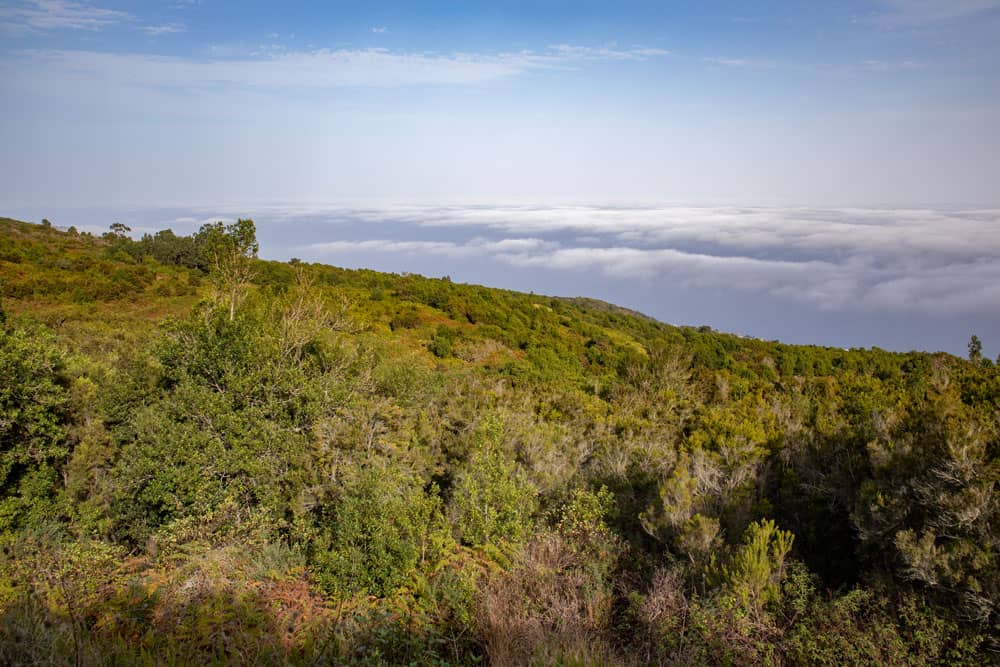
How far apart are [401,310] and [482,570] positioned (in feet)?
121

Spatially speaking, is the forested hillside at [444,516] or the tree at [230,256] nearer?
the forested hillside at [444,516]

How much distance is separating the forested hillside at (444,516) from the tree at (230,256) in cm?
9

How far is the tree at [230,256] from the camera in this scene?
52.4 feet

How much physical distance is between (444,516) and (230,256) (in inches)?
428

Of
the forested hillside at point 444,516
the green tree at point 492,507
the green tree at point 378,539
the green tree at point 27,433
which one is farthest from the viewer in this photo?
the green tree at point 27,433

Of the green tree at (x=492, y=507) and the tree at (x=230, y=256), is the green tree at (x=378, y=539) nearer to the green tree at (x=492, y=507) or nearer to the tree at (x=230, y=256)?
the green tree at (x=492, y=507)

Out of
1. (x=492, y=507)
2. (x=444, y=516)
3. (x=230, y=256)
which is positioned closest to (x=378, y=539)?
(x=444, y=516)

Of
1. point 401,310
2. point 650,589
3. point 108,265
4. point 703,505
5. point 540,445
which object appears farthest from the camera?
point 401,310

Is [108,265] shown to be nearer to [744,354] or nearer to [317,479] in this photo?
[317,479]

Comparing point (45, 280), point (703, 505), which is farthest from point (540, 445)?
point (45, 280)

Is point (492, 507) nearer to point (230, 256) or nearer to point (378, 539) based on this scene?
point (378, 539)

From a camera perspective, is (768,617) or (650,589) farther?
(650,589)

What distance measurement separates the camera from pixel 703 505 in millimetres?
9844

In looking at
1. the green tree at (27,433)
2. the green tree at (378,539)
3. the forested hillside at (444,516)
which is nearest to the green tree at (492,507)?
the forested hillside at (444,516)
